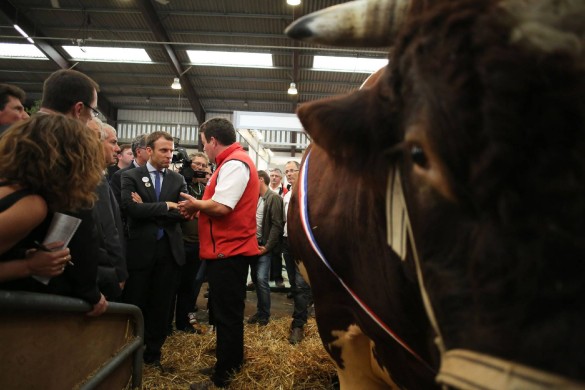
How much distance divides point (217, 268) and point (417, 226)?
2.74 m

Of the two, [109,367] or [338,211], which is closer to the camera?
[338,211]

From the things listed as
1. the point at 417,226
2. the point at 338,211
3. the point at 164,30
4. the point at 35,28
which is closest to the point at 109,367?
the point at 338,211

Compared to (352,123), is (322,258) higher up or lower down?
lower down

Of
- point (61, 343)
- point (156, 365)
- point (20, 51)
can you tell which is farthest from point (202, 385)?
point (20, 51)

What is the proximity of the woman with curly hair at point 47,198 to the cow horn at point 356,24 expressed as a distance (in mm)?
1070

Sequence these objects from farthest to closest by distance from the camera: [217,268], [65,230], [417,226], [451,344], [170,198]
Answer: [170,198]
[217,268]
[65,230]
[417,226]
[451,344]

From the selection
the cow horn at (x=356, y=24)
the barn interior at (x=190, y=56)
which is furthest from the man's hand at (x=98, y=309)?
the barn interior at (x=190, y=56)

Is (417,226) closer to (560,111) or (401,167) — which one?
(401,167)

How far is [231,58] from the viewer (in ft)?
48.5

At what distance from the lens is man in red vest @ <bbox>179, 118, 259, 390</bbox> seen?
3.61 m

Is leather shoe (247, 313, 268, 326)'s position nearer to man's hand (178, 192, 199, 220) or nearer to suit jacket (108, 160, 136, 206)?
man's hand (178, 192, 199, 220)

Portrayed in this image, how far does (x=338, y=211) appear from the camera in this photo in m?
1.91

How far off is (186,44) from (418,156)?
14.2 metres

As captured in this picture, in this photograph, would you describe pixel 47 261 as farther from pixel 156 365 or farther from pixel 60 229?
pixel 156 365
